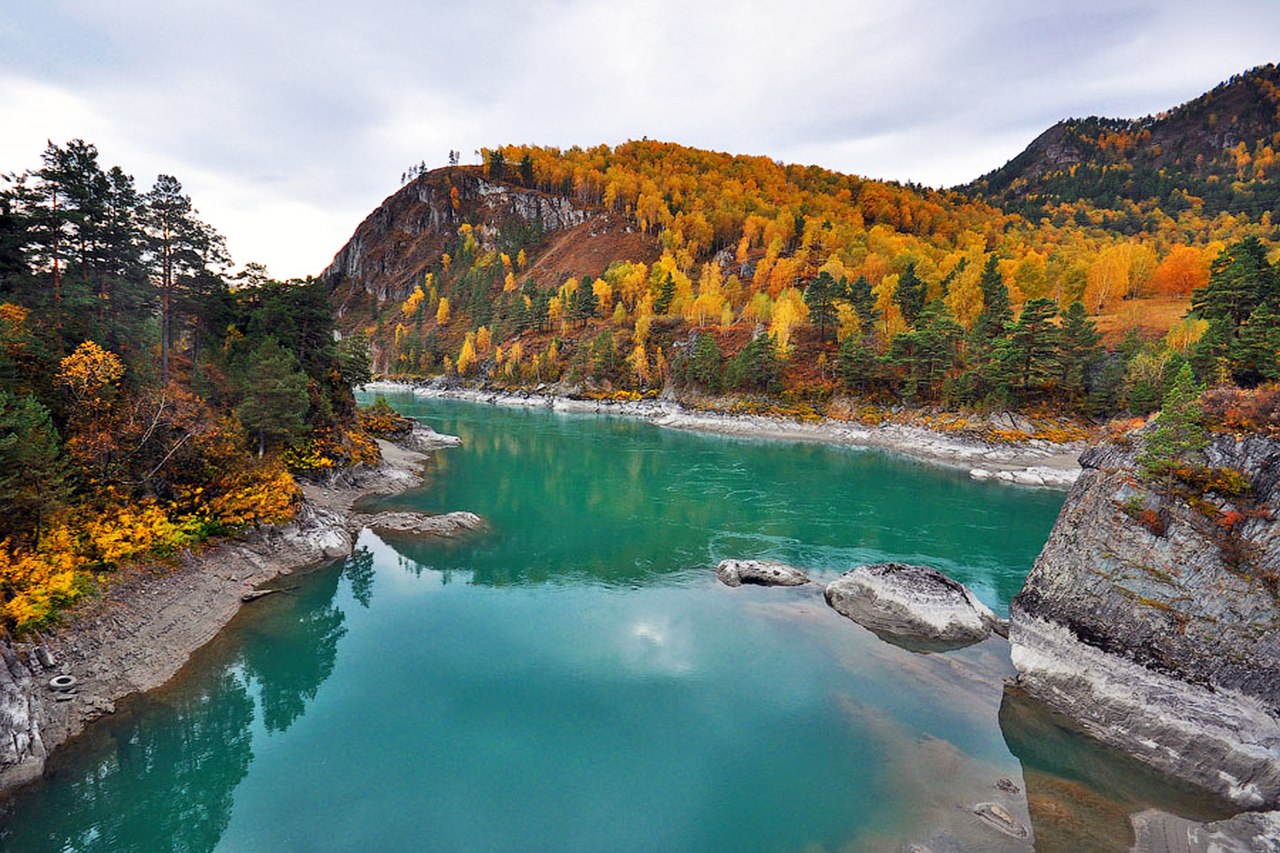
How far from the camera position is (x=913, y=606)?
2352 centimetres

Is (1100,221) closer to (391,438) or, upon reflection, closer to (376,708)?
(391,438)

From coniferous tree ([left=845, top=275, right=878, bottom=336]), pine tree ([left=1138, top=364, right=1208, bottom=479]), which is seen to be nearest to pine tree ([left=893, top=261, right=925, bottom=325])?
coniferous tree ([left=845, top=275, right=878, bottom=336])

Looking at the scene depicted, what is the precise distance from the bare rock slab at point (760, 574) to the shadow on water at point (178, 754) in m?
18.9

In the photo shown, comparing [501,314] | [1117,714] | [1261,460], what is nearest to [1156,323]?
[1261,460]

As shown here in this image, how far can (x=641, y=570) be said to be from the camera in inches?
1216

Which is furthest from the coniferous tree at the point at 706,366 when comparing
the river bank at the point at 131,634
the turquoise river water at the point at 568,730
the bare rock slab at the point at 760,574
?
the river bank at the point at 131,634

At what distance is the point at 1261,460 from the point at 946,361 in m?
62.6

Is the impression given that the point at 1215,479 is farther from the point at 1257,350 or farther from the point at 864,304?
the point at 864,304

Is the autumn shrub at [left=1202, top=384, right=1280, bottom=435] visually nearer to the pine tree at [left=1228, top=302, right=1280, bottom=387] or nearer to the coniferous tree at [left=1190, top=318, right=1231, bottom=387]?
the pine tree at [left=1228, top=302, right=1280, bottom=387]

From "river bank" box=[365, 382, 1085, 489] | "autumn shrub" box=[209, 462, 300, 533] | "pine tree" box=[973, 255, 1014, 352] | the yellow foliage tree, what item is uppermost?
"pine tree" box=[973, 255, 1014, 352]

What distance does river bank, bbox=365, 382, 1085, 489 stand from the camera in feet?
184

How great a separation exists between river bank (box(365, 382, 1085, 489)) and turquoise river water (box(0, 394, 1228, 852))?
30.0 meters

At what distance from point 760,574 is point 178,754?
78.7 ft

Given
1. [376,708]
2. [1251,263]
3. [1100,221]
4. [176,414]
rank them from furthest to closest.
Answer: [1100,221]
[1251,263]
[176,414]
[376,708]
